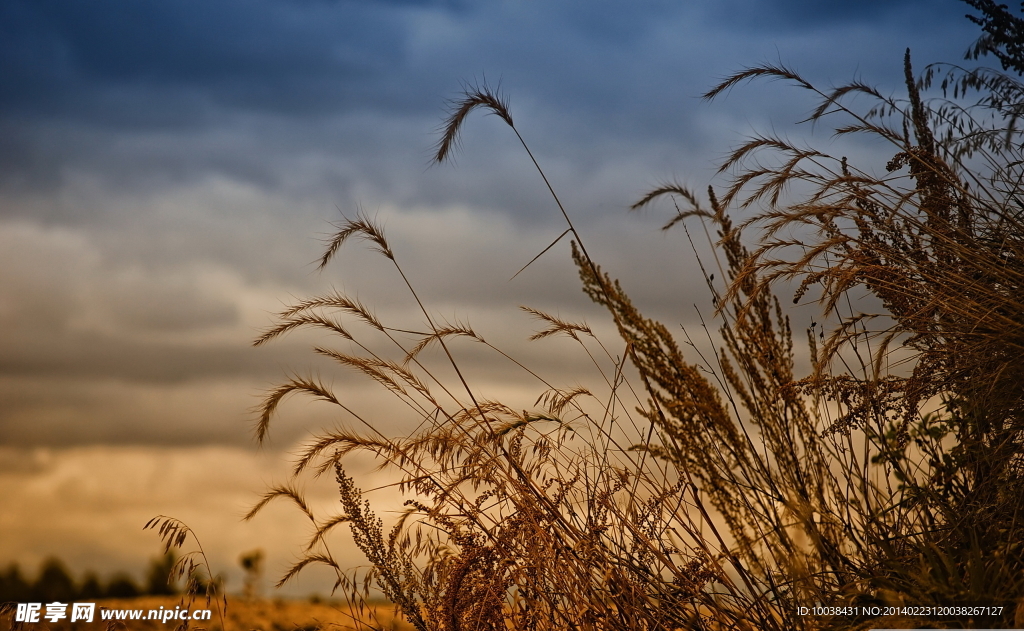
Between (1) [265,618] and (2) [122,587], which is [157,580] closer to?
(2) [122,587]

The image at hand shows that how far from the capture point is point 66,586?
17.7ft

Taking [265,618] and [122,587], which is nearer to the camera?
[265,618]

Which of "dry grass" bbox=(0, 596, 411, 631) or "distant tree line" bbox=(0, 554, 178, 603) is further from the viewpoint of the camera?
"distant tree line" bbox=(0, 554, 178, 603)

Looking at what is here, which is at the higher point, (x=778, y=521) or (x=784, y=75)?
(x=784, y=75)

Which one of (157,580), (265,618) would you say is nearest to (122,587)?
(157,580)

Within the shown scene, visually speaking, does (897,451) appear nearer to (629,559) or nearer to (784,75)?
(629,559)

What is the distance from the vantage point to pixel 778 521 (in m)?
2.24

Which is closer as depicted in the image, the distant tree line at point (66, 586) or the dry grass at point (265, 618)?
the dry grass at point (265, 618)

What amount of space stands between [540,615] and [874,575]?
3.30ft

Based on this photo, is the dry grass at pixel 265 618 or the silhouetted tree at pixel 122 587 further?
the silhouetted tree at pixel 122 587

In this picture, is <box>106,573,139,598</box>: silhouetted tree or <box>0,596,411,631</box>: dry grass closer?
<box>0,596,411,631</box>: dry grass

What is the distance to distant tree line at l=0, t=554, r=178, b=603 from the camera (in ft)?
16.6

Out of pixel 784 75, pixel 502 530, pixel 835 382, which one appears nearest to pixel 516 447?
pixel 502 530

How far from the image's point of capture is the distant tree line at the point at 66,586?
5051 mm
